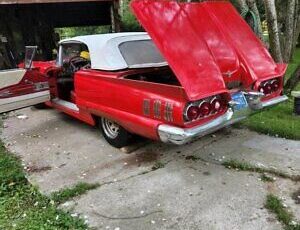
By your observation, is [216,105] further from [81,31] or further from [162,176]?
[81,31]

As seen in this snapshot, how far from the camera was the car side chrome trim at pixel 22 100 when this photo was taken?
5.38m

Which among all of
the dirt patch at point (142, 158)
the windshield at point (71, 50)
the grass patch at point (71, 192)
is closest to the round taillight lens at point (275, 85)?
the dirt patch at point (142, 158)

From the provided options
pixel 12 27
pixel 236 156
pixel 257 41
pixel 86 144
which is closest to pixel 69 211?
pixel 86 144

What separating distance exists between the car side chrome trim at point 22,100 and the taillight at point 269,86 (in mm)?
3275

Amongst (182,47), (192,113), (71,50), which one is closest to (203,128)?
(192,113)

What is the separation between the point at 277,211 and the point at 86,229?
176 cm

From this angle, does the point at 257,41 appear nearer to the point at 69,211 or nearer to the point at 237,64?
the point at 237,64

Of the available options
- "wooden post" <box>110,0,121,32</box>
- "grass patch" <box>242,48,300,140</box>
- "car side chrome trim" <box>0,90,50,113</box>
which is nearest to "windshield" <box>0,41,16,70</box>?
"wooden post" <box>110,0,121,32</box>

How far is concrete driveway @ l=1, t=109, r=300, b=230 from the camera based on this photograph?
3508 mm

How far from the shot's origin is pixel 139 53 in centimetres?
527

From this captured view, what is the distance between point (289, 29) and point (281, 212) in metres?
4.69

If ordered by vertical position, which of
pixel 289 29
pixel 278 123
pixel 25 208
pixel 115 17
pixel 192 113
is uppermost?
pixel 115 17

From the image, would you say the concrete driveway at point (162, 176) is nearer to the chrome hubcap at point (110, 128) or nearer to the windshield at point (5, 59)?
the chrome hubcap at point (110, 128)

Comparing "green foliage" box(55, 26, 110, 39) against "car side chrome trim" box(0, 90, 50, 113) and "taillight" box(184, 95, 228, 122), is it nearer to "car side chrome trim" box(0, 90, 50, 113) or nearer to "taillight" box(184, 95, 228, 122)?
"car side chrome trim" box(0, 90, 50, 113)
